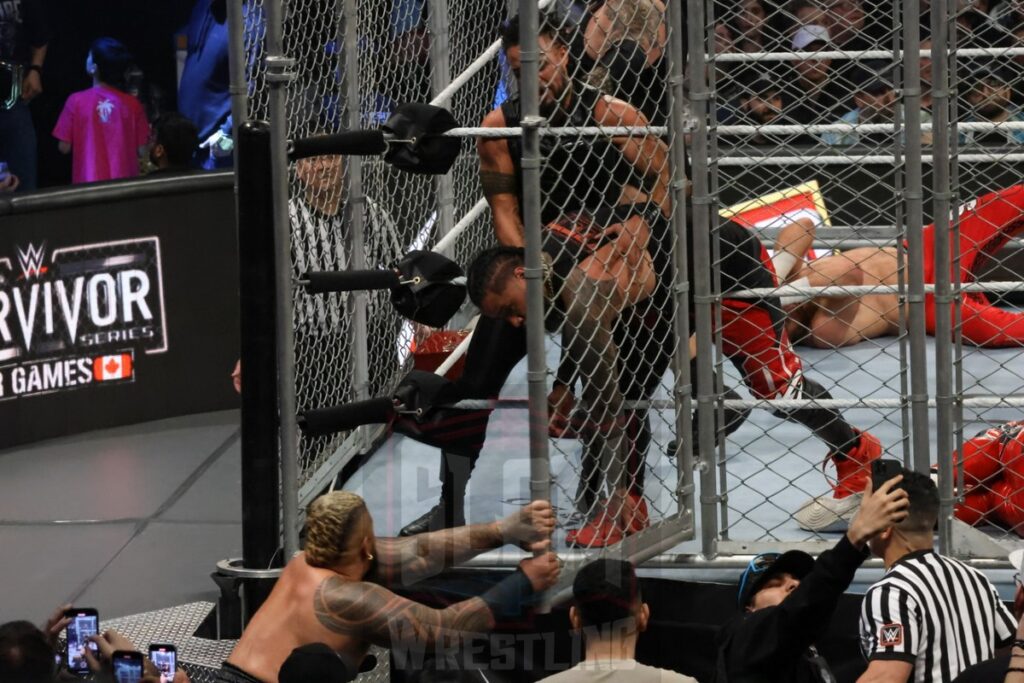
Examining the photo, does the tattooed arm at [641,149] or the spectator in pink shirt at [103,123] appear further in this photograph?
the spectator in pink shirt at [103,123]

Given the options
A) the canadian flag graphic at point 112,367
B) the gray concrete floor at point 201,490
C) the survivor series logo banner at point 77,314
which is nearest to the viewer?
the gray concrete floor at point 201,490

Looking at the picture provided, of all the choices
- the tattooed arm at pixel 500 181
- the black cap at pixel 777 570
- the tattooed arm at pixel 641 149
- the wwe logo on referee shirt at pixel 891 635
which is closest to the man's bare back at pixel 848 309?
the tattooed arm at pixel 500 181

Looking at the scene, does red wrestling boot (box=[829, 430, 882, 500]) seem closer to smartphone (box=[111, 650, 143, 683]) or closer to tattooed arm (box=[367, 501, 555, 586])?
A: tattooed arm (box=[367, 501, 555, 586])

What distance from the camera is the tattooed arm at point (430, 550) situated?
171 inches

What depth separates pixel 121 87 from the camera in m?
9.38

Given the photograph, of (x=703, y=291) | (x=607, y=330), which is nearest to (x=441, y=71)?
(x=703, y=291)

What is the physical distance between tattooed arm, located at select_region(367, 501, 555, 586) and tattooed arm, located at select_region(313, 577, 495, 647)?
271mm

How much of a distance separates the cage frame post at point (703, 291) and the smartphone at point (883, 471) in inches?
27.0

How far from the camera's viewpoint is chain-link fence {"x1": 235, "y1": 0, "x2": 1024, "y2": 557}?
4.41 meters

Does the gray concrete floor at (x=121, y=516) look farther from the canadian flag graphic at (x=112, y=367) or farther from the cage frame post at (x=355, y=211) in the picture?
the cage frame post at (x=355, y=211)

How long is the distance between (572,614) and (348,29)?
263 cm

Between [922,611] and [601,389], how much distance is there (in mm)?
1042

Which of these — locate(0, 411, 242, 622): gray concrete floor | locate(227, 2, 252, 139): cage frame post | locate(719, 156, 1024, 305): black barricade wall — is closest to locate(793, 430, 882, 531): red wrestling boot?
locate(0, 411, 242, 622): gray concrete floor

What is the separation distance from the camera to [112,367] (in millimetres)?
7238
